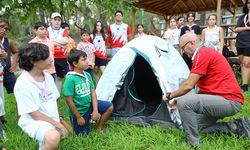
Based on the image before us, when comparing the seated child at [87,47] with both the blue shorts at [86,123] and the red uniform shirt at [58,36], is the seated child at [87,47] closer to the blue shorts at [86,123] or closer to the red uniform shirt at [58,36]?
the red uniform shirt at [58,36]

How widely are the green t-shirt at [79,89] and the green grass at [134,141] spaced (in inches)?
14.3

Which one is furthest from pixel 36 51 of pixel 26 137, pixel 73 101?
pixel 26 137

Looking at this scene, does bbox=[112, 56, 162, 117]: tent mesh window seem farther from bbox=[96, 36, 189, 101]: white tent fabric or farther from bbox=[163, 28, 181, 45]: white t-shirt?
bbox=[163, 28, 181, 45]: white t-shirt

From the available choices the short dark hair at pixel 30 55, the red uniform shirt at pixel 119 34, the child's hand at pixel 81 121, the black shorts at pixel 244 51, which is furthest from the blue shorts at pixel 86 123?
the black shorts at pixel 244 51

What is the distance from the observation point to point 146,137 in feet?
10.8

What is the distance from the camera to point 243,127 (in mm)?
3139

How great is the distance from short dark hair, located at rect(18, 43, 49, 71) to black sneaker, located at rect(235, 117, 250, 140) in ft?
7.29

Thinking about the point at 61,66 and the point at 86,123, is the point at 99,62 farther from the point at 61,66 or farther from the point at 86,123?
the point at 86,123

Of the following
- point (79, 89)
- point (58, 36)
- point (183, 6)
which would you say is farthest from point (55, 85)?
point (183, 6)

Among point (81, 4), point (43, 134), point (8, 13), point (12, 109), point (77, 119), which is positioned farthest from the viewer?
point (12, 109)

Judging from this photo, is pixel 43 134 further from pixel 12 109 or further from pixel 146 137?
pixel 12 109

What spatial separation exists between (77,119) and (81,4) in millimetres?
1695

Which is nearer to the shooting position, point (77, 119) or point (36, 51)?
point (36, 51)

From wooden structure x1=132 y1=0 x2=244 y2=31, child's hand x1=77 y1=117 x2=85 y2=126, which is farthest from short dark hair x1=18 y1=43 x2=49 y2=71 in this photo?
wooden structure x1=132 y1=0 x2=244 y2=31
